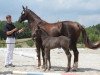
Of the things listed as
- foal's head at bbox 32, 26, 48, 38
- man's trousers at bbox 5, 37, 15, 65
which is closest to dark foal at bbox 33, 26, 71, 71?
foal's head at bbox 32, 26, 48, 38

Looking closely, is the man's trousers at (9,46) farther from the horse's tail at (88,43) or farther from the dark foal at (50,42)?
the horse's tail at (88,43)

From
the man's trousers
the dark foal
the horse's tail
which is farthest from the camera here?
the man's trousers

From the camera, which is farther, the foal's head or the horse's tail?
the horse's tail

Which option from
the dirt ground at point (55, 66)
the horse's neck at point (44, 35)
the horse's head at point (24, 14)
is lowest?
the dirt ground at point (55, 66)

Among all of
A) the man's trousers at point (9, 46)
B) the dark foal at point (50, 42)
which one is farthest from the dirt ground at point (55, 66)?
the dark foal at point (50, 42)

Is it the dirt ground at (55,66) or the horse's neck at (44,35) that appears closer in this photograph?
the dirt ground at (55,66)

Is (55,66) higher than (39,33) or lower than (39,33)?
lower

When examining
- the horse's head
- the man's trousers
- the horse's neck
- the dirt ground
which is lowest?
the dirt ground

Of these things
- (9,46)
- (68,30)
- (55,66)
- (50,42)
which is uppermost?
(68,30)

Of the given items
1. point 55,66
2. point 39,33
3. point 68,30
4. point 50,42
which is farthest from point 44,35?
point 55,66

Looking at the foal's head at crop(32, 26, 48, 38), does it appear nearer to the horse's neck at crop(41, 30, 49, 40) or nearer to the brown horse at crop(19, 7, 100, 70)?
the horse's neck at crop(41, 30, 49, 40)

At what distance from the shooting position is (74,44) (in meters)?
15.7

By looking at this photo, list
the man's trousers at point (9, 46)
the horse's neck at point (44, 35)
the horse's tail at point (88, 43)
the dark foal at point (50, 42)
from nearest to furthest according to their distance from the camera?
the dark foal at point (50, 42) < the horse's neck at point (44, 35) < the horse's tail at point (88, 43) < the man's trousers at point (9, 46)

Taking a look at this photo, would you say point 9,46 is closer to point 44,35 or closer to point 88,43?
point 44,35
